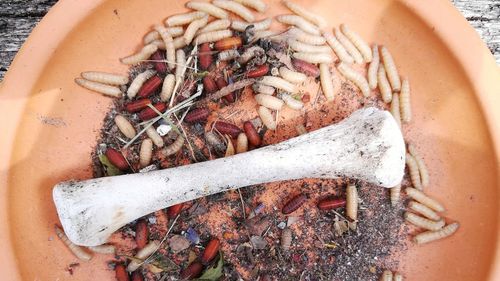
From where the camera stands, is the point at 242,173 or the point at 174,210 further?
the point at 174,210

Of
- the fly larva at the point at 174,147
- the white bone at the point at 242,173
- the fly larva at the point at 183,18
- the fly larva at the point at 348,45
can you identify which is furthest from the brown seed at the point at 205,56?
the fly larva at the point at 348,45

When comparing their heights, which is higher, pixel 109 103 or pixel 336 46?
pixel 336 46

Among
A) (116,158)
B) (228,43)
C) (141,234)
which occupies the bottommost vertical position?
(141,234)

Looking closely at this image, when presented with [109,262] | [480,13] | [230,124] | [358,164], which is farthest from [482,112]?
[109,262]

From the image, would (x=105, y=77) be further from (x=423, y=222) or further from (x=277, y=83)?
(x=423, y=222)

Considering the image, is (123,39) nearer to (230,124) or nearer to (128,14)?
(128,14)

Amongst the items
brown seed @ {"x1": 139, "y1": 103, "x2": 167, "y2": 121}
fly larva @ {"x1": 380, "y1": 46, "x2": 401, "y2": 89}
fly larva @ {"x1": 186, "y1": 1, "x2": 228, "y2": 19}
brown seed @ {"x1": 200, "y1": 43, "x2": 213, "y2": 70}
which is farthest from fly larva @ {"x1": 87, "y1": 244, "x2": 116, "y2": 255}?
fly larva @ {"x1": 380, "y1": 46, "x2": 401, "y2": 89}

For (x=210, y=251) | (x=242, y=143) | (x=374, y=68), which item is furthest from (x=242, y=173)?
(x=374, y=68)
